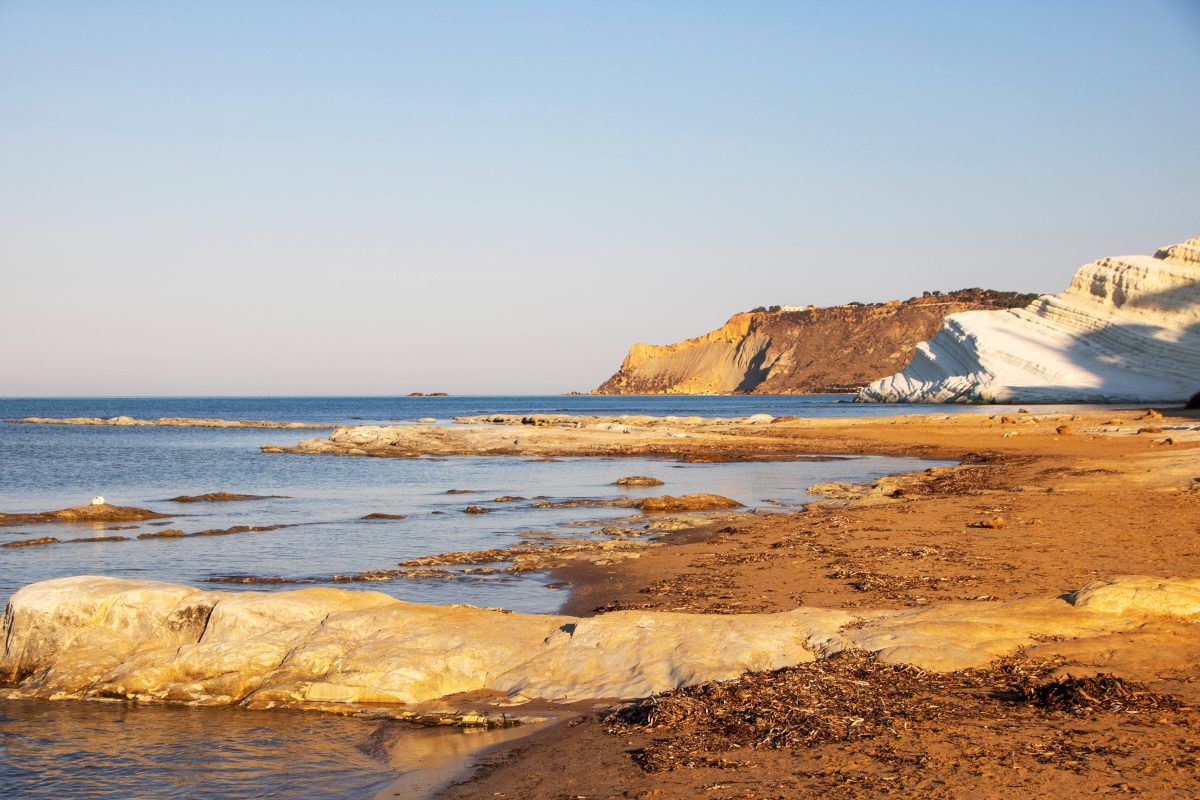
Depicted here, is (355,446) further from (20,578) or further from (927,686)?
(927,686)

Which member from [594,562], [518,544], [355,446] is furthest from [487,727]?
[355,446]

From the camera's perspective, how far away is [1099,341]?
7838 centimetres

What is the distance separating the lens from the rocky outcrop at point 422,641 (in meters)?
7.98

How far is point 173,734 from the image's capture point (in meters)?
7.61

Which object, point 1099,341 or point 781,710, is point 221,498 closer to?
point 781,710

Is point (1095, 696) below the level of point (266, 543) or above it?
above

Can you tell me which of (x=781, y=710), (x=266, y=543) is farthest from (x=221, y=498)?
(x=781, y=710)

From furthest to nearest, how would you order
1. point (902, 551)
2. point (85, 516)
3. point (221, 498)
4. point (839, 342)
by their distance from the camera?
point (839, 342) < point (221, 498) < point (85, 516) < point (902, 551)

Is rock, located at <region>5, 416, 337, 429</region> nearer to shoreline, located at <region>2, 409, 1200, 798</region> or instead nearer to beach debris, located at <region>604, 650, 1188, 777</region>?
shoreline, located at <region>2, 409, 1200, 798</region>

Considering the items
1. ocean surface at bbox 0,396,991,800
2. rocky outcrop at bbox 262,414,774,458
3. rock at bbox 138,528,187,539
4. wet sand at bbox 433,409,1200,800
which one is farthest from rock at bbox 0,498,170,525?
rocky outcrop at bbox 262,414,774,458

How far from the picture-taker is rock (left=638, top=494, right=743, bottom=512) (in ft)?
71.1

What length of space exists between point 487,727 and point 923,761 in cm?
323

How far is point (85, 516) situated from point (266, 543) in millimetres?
6234

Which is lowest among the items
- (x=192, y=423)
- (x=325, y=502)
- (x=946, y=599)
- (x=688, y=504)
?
(x=325, y=502)
